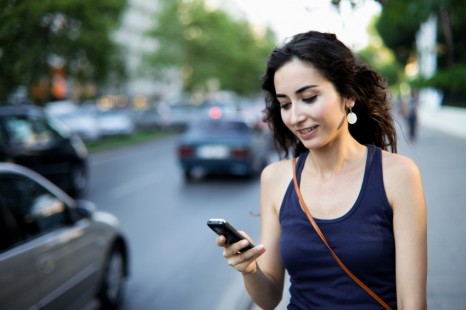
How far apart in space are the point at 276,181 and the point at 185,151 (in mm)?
11131

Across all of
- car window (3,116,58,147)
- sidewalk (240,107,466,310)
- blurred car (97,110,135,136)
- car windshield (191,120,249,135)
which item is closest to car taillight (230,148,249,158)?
car windshield (191,120,249,135)

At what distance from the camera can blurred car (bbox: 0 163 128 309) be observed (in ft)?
11.5

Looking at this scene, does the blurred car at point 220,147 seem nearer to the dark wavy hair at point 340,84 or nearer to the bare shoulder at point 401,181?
the dark wavy hair at point 340,84

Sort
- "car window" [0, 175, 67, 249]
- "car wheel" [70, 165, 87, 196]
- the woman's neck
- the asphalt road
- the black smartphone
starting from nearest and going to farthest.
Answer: the black smartphone < the woman's neck < "car window" [0, 175, 67, 249] < the asphalt road < "car wheel" [70, 165, 87, 196]

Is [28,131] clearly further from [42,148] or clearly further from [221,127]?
[221,127]

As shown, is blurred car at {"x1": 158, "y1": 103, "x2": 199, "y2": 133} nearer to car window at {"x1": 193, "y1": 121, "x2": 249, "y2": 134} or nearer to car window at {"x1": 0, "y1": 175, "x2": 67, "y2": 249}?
car window at {"x1": 193, "y1": 121, "x2": 249, "y2": 134}

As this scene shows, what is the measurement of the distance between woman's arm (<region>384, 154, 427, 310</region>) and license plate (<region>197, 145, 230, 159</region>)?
11.1 metres

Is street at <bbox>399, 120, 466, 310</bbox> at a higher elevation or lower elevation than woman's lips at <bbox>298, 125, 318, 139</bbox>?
lower

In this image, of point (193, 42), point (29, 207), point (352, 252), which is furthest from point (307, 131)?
point (193, 42)

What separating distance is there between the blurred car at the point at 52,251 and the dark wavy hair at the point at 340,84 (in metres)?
1.87

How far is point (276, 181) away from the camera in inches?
87.2

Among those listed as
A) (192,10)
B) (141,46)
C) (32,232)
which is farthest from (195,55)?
(32,232)

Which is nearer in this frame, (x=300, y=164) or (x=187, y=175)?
(x=300, y=164)

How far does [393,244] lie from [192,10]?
176ft
